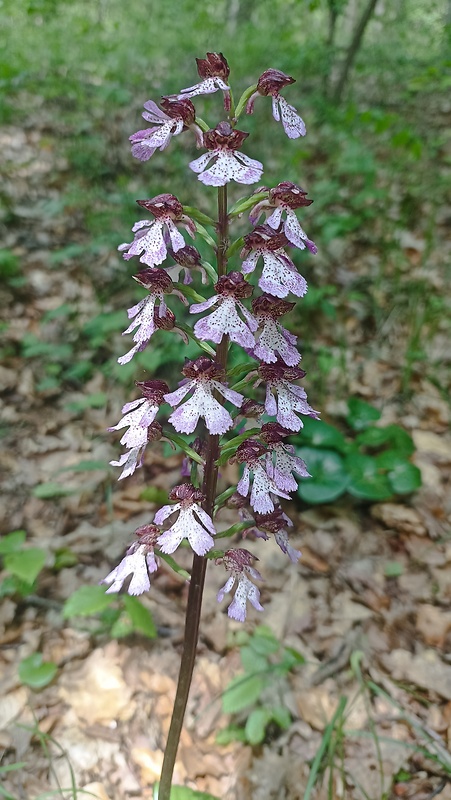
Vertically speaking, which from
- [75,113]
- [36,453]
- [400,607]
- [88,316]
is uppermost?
[75,113]

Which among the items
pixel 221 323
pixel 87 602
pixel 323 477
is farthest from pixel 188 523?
pixel 323 477

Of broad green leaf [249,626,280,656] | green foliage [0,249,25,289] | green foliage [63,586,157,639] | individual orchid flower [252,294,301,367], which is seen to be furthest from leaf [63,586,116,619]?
green foliage [0,249,25,289]

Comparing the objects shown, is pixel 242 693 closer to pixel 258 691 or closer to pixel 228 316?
pixel 258 691

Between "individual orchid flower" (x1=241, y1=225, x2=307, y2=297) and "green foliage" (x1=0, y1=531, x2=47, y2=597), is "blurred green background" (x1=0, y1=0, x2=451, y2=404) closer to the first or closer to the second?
"green foliage" (x1=0, y1=531, x2=47, y2=597)

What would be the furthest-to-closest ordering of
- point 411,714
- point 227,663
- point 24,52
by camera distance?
point 24,52, point 227,663, point 411,714

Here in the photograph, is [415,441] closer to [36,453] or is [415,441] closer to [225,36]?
[36,453]

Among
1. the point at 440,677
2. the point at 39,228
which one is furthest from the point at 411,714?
the point at 39,228
